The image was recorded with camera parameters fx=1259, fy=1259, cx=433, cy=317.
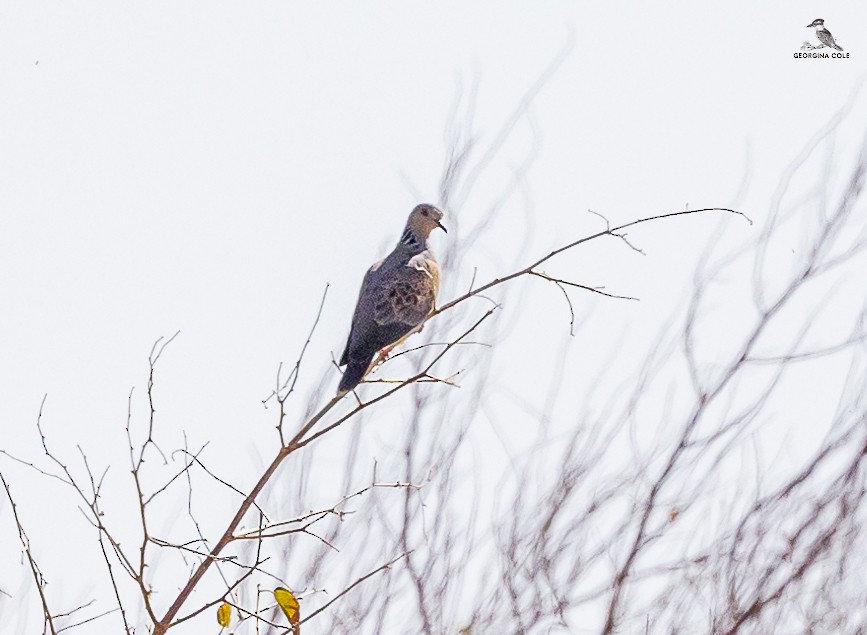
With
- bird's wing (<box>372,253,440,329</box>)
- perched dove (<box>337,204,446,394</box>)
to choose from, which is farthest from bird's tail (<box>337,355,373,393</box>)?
bird's wing (<box>372,253,440,329</box>)

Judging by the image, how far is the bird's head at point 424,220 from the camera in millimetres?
5559

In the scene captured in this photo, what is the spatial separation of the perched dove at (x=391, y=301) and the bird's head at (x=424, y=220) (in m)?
0.16

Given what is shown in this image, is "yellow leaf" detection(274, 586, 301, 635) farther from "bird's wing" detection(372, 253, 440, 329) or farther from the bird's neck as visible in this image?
the bird's neck

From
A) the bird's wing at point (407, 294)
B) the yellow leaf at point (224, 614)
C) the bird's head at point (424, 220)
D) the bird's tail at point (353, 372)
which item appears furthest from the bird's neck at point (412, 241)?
the yellow leaf at point (224, 614)

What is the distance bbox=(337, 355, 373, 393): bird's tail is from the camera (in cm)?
455

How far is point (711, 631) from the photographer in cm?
369

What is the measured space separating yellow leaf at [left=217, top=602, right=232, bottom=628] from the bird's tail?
80.2 inches

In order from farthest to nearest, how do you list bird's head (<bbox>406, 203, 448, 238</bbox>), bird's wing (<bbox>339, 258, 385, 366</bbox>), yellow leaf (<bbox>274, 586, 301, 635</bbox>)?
bird's head (<bbox>406, 203, 448, 238</bbox>), bird's wing (<bbox>339, 258, 385, 366</bbox>), yellow leaf (<bbox>274, 586, 301, 635</bbox>)

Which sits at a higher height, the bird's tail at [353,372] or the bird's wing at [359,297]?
the bird's wing at [359,297]

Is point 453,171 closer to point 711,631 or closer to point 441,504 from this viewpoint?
point 441,504

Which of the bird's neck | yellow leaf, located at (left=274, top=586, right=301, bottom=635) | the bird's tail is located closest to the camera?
yellow leaf, located at (left=274, top=586, right=301, bottom=635)

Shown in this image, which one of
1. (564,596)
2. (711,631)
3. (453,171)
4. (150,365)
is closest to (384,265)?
(453,171)

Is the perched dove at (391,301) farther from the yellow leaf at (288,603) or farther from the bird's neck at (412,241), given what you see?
the yellow leaf at (288,603)

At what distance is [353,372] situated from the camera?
4699mm
